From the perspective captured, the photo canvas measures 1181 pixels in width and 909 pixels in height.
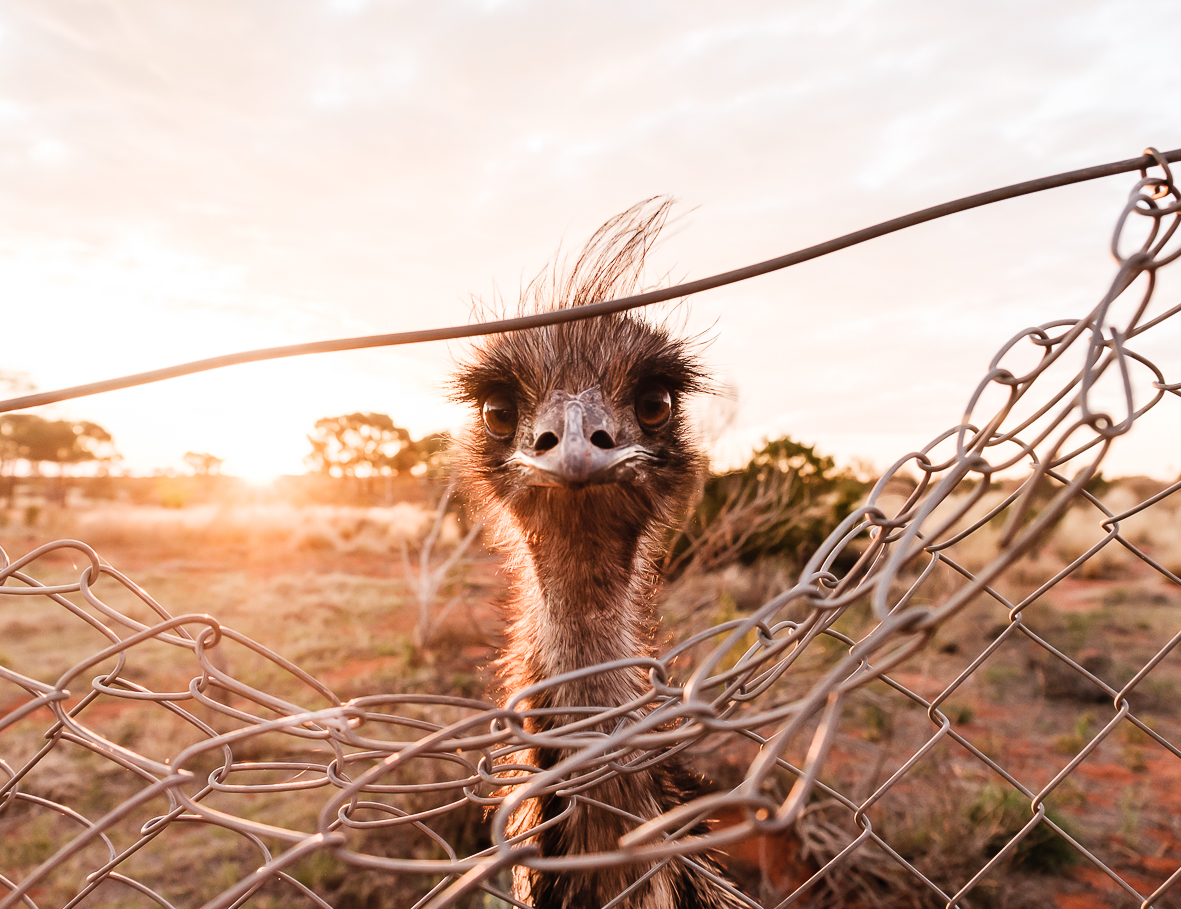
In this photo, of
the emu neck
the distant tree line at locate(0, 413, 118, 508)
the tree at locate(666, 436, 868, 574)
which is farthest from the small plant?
the distant tree line at locate(0, 413, 118, 508)

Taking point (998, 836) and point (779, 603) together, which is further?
point (998, 836)

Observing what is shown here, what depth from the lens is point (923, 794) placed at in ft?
14.7

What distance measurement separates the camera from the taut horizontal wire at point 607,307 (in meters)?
1.02

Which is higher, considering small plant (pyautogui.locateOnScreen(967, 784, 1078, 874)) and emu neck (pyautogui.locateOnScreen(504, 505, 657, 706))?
emu neck (pyautogui.locateOnScreen(504, 505, 657, 706))

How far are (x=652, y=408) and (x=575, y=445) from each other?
25.6 inches

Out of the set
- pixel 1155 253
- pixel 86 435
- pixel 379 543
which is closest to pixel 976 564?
pixel 1155 253

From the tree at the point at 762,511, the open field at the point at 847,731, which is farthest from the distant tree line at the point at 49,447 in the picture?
the tree at the point at 762,511

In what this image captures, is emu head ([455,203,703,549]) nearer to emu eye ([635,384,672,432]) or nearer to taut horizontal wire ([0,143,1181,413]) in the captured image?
emu eye ([635,384,672,432])

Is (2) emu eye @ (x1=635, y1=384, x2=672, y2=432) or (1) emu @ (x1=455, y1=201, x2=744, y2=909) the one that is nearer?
(1) emu @ (x1=455, y1=201, x2=744, y2=909)

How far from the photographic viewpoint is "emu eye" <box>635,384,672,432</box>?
1935 millimetres

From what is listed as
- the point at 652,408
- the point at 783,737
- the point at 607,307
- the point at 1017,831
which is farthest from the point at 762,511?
the point at 783,737

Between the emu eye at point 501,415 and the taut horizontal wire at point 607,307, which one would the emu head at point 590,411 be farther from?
the taut horizontal wire at point 607,307

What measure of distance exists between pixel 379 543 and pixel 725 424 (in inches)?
489

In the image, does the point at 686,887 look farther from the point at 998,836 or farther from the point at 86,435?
the point at 86,435
